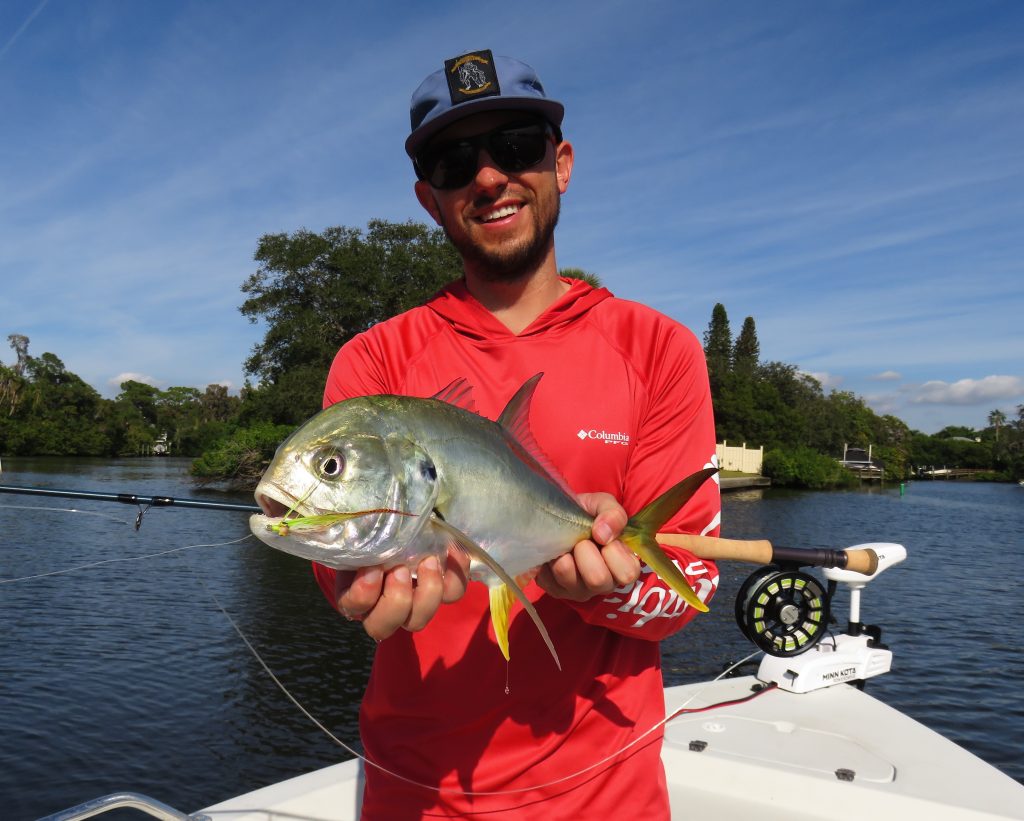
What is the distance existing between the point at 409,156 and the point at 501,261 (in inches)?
20.2

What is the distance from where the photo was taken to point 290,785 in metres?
4.47

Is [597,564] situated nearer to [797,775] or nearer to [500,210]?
[500,210]

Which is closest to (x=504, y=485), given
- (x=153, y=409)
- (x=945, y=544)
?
(x=945, y=544)

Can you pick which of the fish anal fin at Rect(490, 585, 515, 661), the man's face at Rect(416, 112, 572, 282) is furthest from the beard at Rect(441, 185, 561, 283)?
the fish anal fin at Rect(490, 585, 515, 661)

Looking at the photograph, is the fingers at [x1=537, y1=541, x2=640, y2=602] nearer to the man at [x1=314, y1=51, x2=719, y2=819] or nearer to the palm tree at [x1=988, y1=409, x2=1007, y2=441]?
the man at [x1=314, y1=51, x2=719, y2=819]

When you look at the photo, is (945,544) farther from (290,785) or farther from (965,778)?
(290,785)

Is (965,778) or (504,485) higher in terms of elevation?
(504,485)

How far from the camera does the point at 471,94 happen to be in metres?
2.58

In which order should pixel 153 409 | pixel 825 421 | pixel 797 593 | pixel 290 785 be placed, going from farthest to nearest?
pixel 153 409, pixel 825 421, pixel 797 593, pixel 290 785

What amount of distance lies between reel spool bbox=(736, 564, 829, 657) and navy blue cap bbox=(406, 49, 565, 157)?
13.5ft

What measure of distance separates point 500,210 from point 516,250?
0.49 feet

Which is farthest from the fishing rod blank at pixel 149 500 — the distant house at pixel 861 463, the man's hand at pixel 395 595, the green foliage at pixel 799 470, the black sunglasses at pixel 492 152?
the distant house at pixel 861 463

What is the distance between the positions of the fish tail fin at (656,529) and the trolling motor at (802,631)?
11.4 ft

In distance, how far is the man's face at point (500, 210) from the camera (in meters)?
2.67
